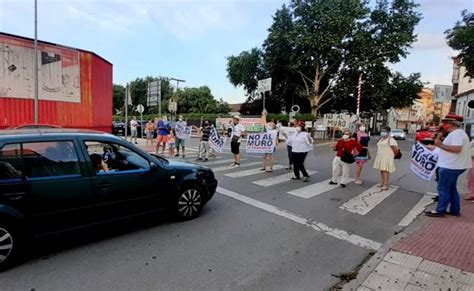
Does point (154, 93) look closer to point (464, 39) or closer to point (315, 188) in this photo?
point (315, 188)

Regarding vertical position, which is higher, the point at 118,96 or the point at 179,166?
the point at 118,96

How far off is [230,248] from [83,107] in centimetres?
1172

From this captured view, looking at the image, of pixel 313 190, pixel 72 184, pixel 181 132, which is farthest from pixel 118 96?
pixel 72 184

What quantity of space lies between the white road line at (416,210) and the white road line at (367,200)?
65 centimetres

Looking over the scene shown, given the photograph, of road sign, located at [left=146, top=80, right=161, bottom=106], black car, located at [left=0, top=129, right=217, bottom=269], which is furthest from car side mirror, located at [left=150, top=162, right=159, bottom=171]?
road sign, located at [left=146, top=80, right=161, bottom=106]

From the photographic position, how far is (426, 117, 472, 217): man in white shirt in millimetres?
5230

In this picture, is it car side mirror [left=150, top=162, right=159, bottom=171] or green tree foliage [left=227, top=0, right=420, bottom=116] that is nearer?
car side mirror [left=150, top=162, right=159, bottom=171]

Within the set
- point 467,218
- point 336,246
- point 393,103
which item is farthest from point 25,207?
point 393,103

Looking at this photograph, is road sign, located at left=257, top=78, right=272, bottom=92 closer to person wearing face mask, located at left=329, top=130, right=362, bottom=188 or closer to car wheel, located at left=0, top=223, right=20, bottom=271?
person wearing face mask, located at left=329, top=130, right=362, bottom=188

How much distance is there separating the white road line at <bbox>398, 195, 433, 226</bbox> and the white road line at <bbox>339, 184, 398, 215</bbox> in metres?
0.65

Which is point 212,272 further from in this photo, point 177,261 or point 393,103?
point 393,103

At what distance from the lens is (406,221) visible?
5.57 m

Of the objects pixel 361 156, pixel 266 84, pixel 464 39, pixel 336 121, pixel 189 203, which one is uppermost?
pixel 464 39

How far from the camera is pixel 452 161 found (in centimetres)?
527
